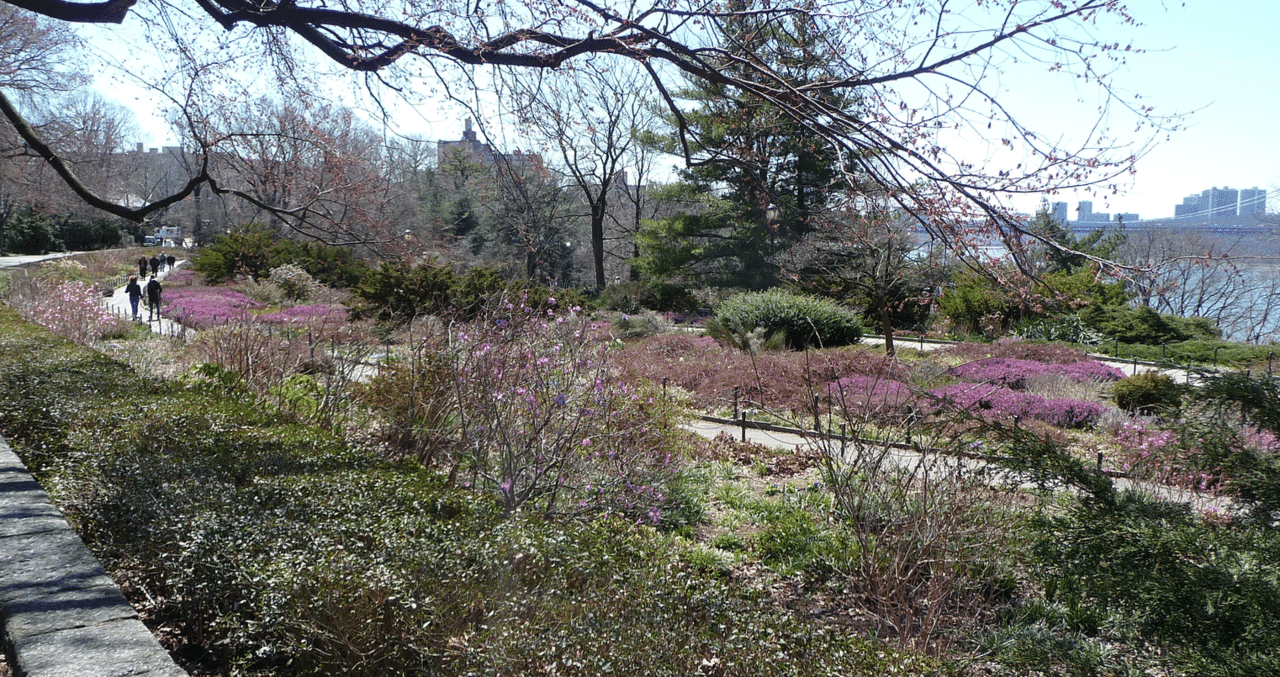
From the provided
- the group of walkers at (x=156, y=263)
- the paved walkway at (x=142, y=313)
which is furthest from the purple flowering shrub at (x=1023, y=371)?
the group of walkers at (x=156, y=263)

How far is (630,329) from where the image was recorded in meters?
18.7

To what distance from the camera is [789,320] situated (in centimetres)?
1683

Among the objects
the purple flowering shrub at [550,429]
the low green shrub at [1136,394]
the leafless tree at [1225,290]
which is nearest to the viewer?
the purple flowering shrub at [550,429]

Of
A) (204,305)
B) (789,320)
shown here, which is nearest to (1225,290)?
(789,320)

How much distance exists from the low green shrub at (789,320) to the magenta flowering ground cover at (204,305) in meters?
9.67

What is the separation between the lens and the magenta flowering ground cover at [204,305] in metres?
17.5

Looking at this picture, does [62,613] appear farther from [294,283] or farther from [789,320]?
[294,283]

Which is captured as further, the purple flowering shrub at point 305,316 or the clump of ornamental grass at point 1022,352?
the purple flowering shrub at point 305,316

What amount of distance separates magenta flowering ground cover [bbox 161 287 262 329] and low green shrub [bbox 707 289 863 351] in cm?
967

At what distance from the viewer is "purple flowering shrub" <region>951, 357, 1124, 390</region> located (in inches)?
497

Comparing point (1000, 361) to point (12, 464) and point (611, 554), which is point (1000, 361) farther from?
point (12, 464)

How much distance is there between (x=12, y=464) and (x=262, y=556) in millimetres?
2473

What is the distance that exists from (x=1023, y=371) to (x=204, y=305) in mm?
18755

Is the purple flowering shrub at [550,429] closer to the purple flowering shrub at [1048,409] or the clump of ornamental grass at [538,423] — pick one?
the clump of ornamental grass at [538,423]
